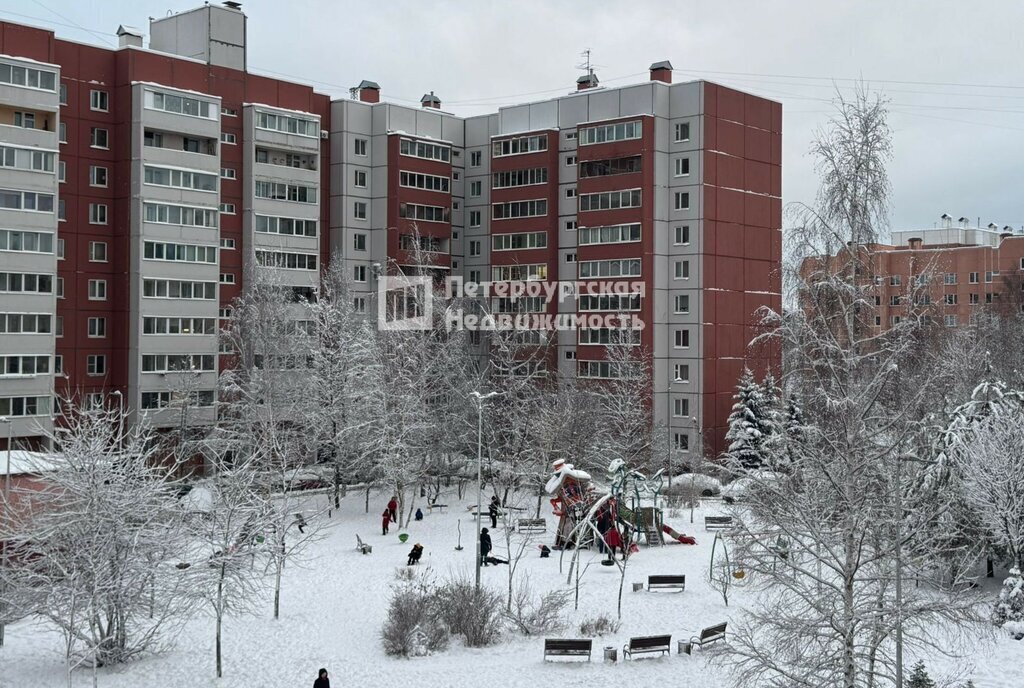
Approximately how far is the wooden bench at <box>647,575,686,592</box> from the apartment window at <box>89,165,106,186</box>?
38511 millimetres

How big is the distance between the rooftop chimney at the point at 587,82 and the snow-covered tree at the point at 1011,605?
4700 cm

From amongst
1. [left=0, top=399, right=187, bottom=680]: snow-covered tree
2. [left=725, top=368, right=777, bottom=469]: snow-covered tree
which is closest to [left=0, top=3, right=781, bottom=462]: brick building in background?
[left=725, top=368, right=777, bottom=469]: snow-covered tree

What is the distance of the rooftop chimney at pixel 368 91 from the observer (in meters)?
72.2

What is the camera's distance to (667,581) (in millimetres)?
33906

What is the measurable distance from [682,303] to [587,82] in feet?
60.7

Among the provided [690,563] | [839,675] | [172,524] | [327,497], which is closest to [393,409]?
[327,497]

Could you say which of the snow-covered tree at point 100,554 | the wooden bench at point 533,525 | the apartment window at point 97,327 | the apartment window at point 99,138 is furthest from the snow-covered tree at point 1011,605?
the apartment window at point 99,138

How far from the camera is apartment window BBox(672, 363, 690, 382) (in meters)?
60.5

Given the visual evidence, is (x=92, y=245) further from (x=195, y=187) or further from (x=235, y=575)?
(x=235, y=575)

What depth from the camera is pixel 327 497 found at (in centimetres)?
5012

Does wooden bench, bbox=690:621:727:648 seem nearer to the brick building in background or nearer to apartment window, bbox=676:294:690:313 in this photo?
the brick building in background

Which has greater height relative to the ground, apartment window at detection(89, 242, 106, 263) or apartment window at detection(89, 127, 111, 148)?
apartment window at detection(89, 127, 111, 148)

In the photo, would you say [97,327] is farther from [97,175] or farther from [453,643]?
[453,643]

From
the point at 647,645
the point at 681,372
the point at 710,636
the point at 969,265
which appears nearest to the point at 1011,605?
the point at 710,636
